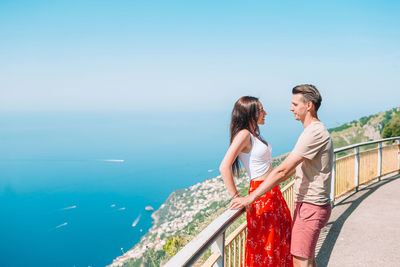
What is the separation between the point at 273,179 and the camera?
1976 millimetres

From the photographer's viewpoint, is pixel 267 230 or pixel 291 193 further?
pixel 291 193

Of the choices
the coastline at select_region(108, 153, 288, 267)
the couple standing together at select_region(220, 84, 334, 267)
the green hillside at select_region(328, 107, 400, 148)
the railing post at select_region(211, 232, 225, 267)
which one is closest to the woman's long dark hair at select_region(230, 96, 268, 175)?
the couple standing together at select_region(220, 84, 334, 267)

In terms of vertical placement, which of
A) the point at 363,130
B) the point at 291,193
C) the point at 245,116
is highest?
the point at 245,116

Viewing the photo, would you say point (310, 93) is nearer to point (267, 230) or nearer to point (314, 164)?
point (314, 164)

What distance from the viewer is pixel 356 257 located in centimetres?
391

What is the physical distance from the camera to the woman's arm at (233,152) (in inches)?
82.5

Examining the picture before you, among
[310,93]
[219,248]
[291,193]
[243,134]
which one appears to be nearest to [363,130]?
[291,193]

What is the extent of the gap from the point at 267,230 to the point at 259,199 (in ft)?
0.76

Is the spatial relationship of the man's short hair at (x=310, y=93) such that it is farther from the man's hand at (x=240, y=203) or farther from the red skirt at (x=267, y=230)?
the man's hand at (x=240, y=203)

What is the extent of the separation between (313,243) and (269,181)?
665mm

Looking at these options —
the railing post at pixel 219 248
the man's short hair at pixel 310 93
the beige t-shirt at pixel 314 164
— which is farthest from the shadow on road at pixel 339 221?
the man's short hair at pixel 310 93

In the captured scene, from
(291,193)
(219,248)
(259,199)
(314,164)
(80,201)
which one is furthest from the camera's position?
(80,201)

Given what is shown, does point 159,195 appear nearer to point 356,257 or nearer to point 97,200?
point 97,200

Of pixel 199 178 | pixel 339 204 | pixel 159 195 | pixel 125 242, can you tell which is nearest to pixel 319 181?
pixel 339 204
